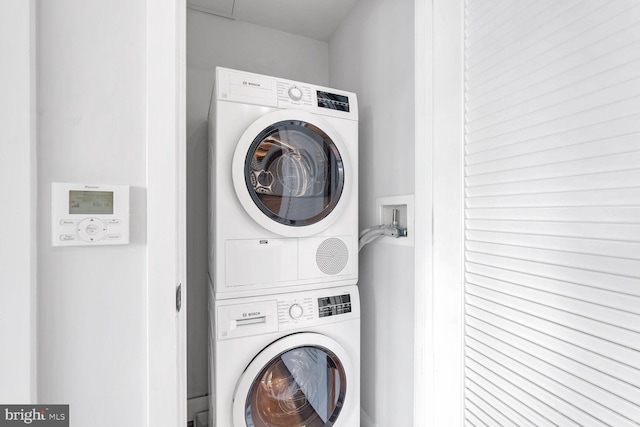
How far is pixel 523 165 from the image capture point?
2.64ft

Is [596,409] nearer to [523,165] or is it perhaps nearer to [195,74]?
[523,165]

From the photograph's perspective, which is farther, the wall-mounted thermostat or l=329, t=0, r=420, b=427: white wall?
l=329, t=0, r=420, b=427: white wall

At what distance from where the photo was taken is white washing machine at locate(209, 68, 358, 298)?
116 centimetres

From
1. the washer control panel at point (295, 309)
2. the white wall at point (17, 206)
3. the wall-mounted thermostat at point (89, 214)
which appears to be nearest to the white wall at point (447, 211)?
the washer control panel at point (295, 309)

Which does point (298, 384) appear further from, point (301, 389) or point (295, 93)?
point (295, 93)

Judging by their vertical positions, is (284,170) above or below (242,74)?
below

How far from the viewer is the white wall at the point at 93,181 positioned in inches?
26.4

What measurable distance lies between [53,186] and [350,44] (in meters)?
1.70

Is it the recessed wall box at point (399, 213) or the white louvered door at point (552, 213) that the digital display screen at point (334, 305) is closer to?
the recessed wall box at point (399, 213)

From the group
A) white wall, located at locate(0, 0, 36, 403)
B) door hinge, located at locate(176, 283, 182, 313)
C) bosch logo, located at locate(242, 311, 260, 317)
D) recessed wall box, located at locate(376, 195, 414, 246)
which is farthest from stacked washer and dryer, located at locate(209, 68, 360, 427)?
white wall, located at locate(0, 0, 36, 403)

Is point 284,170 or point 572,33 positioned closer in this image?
point 572,33

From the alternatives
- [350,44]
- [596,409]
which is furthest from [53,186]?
[350,44]

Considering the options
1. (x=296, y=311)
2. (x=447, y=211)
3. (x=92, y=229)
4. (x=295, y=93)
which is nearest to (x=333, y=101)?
(x=295, y=93)

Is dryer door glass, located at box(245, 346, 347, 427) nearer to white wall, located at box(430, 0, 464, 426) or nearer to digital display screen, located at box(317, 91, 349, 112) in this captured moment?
white wall, located at box(430, 0, 464, 426)
